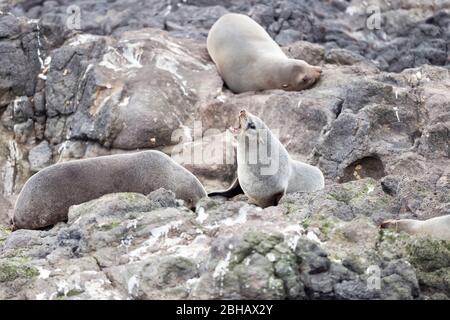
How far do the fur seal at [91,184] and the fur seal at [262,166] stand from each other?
636 mm

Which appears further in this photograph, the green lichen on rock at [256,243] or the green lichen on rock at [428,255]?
the green lichen on rock at [428,255]

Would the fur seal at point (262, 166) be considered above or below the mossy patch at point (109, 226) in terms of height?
below

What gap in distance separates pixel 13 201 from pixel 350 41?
6416 mm

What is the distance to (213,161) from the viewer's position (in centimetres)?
1159

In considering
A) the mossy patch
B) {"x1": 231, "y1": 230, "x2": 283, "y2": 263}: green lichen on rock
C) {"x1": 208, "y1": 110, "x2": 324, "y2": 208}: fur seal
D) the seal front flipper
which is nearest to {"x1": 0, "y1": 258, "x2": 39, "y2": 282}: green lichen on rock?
the mossy patch

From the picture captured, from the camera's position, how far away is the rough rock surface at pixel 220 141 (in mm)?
6859

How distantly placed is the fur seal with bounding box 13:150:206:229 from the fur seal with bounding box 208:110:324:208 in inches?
25.0

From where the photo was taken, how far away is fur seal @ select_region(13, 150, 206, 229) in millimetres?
9820

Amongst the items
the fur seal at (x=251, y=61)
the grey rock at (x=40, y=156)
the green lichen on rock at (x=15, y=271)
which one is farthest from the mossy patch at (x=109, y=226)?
the fur seal at (x=251, y=61)

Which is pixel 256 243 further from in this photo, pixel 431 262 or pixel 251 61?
pixel 251 61

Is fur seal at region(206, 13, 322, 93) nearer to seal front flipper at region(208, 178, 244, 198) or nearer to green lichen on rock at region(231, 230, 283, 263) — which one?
seal front flipper at region(208, 178, 244, 198)

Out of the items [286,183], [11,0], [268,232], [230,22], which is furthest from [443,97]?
[11,0]

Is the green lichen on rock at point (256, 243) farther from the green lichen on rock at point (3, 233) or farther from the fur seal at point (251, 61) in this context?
the fur seal at point (251, 61)

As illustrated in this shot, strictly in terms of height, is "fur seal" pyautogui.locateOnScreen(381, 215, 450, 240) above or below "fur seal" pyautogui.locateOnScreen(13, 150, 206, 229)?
above
